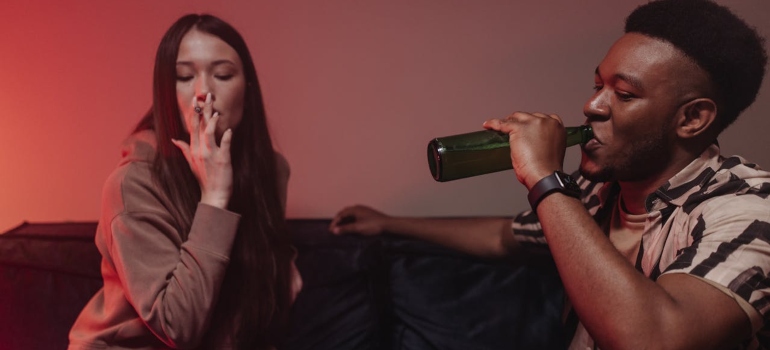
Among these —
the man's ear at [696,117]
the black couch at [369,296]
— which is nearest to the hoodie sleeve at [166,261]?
the black couch at [369,296]

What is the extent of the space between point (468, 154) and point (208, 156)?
1.36ft

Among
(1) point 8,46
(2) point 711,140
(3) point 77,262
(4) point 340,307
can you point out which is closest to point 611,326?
(2) point 711,140

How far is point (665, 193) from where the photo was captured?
1097 mm

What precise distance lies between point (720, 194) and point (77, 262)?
121cm

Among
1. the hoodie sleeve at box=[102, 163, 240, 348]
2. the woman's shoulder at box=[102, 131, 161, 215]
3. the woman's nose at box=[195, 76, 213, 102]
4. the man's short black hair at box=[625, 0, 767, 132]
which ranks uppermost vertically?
the man's short black hair at box=[625, 0, 767, 132]

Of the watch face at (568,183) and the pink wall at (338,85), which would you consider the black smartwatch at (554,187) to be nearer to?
the watch face at (568,183)

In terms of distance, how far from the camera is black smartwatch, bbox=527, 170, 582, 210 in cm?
96

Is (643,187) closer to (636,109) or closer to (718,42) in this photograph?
(636,109)

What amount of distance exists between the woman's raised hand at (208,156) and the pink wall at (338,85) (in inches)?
13.2

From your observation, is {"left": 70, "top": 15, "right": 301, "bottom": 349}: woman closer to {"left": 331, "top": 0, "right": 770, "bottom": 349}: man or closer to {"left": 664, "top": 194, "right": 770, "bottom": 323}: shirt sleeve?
{"left": 331, "top": 0, "right": 770, "bottom": 349}: man

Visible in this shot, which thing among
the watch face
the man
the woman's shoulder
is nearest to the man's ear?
the man

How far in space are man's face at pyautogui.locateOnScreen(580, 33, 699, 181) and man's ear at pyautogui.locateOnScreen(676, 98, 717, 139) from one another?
13 millimetres

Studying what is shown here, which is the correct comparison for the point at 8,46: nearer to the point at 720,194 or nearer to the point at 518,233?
the point at 518,233

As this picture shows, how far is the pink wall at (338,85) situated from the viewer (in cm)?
134
